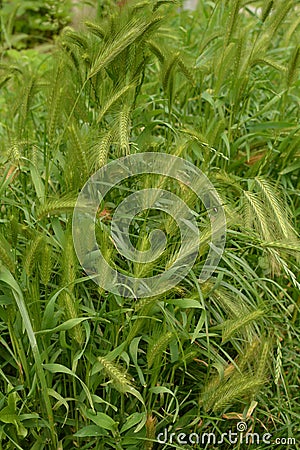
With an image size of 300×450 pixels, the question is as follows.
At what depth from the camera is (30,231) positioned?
66.9 inches

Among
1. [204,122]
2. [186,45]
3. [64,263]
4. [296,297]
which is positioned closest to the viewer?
[64,263]

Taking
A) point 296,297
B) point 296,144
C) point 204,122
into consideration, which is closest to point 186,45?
point 204,122

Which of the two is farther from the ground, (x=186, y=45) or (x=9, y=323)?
(x=186, y=45)

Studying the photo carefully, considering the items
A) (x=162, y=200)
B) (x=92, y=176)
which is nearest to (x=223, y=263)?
(x=162, y=200)

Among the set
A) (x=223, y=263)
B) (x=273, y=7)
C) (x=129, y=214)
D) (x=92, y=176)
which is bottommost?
(x=223, y=263)

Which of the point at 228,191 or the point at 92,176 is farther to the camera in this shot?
the point at 228,191

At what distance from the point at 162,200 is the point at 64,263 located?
0.38 meters

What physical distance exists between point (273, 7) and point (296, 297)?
97 cm

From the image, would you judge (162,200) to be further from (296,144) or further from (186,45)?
(186,45)

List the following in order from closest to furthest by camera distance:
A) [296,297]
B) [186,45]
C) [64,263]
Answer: [64,263]
[296,297]
[186,45]

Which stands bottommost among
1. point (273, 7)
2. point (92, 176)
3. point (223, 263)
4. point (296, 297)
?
point (296, 297)

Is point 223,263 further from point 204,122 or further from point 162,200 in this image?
point 204,122

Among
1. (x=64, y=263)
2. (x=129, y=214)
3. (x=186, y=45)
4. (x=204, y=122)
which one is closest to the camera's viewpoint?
(x=64, y=263)

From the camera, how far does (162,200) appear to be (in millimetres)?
1859
